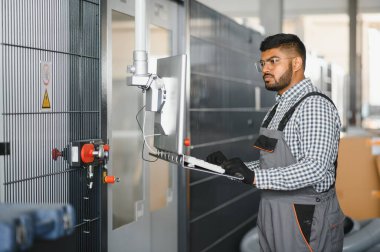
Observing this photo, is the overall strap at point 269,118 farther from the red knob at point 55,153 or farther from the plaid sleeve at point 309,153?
the red knob at point 55,153

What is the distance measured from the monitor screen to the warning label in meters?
0.52

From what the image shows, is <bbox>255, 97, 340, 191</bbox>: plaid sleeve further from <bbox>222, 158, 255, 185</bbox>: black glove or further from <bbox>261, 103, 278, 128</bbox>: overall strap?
<bbox>261, 103, 278, 128</bbox>: overall strap

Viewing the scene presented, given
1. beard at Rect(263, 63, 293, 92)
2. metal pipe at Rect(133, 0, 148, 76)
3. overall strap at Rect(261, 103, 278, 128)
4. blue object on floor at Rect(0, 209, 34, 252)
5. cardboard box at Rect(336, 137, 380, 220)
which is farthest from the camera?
cardboard box at Rect(336, 137, 380, 220)

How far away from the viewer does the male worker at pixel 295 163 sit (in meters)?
2.47

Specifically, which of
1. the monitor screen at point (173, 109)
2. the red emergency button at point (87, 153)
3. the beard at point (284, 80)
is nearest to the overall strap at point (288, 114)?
the beard at point (284, 80)

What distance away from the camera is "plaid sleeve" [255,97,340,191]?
2.45 metres

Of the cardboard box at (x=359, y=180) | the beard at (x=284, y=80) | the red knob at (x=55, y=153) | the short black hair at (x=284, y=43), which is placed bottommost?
the cardboard box at (x=359, y=180)

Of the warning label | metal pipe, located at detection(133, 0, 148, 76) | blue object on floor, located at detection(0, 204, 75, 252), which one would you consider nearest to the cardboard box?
metal pipe, located at detection(133, 0, 148, 76)

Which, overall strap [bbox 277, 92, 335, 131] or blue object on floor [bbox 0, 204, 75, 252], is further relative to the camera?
overall strap [bbox 277, 92, 335, 131]

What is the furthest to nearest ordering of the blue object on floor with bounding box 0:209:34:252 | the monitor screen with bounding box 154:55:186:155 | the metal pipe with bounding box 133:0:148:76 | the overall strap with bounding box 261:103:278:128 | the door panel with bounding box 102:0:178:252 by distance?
the door panel with bounding box 102:0:178:252 < the overall strap with bounding box 261:103:278:128 < the metal pipe with bounding box 133:0:148:76 < the monitor screen with bounding box 154:55:186:155 < the blue object on floor with bounding box 0:209:34:252

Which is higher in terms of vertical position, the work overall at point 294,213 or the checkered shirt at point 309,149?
the checkered shirt at point 309,149

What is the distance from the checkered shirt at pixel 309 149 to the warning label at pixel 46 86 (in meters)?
0.96

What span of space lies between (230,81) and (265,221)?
7.78 ft

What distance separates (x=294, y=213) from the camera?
2586mm
